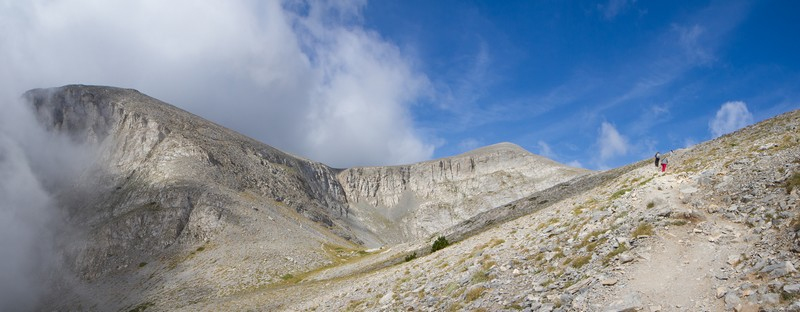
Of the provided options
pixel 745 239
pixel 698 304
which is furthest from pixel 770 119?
pixel 698 304

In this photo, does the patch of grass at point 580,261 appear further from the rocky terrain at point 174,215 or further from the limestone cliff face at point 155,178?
the limestone cliff face at point 155,178

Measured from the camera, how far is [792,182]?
59.6 ft

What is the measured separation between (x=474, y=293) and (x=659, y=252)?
27.2 ft

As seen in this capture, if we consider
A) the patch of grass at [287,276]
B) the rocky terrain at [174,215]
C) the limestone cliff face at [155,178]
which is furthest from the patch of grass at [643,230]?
the limestone cliff face at [155,178]

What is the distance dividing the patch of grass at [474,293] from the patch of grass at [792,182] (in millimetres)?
13492

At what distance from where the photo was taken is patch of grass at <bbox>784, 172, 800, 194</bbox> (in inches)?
702

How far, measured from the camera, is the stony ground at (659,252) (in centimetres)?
1434

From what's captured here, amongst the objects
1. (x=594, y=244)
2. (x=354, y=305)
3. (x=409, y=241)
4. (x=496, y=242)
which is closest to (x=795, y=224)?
(x=594, y=244)

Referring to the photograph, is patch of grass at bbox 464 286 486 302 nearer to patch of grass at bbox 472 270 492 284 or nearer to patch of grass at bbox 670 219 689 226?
patch of grass at bbox 472 270 492 284

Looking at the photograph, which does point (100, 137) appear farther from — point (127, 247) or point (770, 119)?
point (770, 119)

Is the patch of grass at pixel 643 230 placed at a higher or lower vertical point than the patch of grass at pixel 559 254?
higher

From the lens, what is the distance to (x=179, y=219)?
4400 inches

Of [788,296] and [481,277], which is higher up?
[788,296]

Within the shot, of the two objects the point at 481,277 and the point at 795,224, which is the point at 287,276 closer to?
the point at 481,277
